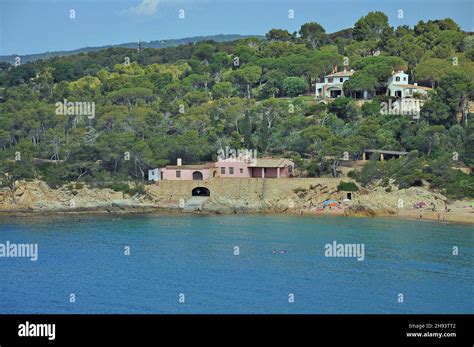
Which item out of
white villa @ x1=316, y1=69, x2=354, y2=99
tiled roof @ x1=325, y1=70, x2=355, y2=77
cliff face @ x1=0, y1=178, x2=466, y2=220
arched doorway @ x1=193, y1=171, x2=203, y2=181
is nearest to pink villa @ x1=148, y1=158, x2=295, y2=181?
arched doorway @ x1=193, y1=171, x2=203, y2=181

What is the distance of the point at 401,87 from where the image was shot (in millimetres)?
40938

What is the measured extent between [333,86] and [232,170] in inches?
451

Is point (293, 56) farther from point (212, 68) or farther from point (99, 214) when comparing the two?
point (99, 214)

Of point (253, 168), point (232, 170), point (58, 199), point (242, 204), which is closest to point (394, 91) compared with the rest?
point (253, 168)

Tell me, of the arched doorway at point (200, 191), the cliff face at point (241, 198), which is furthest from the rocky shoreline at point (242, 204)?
the arched doorway at point (200, 191)

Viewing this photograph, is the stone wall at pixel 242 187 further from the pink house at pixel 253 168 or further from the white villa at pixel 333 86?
the white villa at pixel 333 86

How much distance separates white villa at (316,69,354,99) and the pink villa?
1025 centimetres

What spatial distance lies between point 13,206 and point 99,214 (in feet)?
10.1

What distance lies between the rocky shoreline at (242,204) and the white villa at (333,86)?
40.6 ft

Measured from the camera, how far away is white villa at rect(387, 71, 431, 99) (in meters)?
40.8

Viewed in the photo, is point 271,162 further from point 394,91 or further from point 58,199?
point 394,91

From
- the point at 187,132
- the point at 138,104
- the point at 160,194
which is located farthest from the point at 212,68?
the point at 160,194

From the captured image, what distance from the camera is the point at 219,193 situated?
107 ft

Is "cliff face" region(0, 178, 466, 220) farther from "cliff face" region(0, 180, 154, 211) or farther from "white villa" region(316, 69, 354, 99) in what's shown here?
"white villa" region(316, 69, 354, 99)
